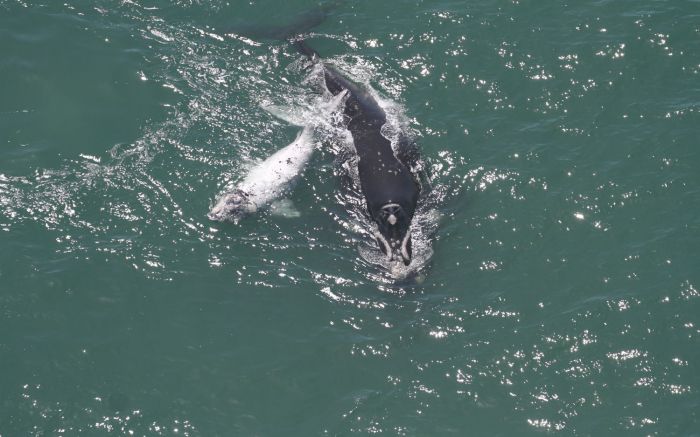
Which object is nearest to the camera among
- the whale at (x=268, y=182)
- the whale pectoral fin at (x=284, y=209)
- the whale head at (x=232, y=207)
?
the whale head at (x=232, y=207)

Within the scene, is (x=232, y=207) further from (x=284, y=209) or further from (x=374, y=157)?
(x=374, y=157)

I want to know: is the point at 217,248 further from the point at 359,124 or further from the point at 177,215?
the point at 359,124

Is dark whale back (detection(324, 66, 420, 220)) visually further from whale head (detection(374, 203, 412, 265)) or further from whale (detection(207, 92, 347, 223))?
whale (detection(207, 92, 347, 223))

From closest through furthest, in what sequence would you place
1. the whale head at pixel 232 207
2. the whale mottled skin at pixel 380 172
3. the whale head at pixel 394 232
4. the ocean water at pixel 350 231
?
the ocean water at pixel 350 231 → the whale head at pixel 394 232 → the whale mottled skin at pixel 380 172 → the whale head at pixel 232 207

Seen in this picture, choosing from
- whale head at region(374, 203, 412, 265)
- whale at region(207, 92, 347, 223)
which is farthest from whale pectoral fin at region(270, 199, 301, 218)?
whale head at region(374, 203, 412, 265)

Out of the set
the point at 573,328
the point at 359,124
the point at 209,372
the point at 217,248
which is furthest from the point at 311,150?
the point at 573,328

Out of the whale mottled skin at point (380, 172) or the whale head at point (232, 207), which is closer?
the whale mottled skin at point (380, 172)

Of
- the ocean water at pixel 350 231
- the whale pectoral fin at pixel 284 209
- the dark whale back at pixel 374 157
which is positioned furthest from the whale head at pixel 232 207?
the dark whale back at pixel 374 157

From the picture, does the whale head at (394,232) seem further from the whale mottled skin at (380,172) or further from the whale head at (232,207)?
the whale head at (232,207)
